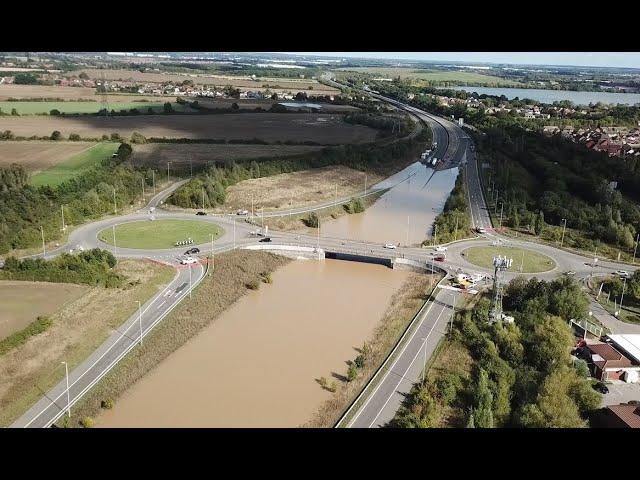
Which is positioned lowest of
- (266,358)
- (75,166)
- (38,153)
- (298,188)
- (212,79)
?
(266,358)

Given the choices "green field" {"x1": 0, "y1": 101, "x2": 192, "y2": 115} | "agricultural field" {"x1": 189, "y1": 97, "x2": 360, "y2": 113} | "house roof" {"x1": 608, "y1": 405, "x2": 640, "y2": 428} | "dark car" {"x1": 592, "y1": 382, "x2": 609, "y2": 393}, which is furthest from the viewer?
"agricultural field" {"x1": 189, "y1": 97, "x2": 360, "y2": 113}

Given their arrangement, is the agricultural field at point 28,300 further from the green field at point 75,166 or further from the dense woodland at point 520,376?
the green field at point 75,166

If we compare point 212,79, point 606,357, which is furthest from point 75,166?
point 212,79

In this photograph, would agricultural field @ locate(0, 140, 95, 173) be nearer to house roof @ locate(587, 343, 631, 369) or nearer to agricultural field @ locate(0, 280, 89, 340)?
agricultural field @ locate(0, 280, 89, 340)

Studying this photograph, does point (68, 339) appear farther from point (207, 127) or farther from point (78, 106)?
point (78, 106)

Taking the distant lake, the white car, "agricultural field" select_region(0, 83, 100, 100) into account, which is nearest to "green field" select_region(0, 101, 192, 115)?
"agricultural field" select_region(0, 83, 100, 100)

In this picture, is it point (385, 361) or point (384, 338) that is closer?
point (385, 361)

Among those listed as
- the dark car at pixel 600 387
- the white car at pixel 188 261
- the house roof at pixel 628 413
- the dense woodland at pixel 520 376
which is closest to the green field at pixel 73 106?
the white car at pixel 188 261
